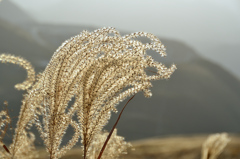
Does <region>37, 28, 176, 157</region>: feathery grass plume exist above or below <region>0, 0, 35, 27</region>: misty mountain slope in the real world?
below

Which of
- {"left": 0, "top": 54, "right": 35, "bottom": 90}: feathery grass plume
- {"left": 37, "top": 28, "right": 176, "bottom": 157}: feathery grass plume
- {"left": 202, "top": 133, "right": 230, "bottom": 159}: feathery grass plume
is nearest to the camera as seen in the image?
{"left": 202, "top": 133, "right": 230, "bottom": 159}: feathery grass plume

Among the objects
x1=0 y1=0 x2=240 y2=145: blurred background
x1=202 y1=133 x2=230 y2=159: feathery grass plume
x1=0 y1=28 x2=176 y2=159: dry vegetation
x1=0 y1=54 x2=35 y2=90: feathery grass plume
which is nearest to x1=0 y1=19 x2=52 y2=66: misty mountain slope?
x1=0 y1=0 x2=240 y2=145: blurred background

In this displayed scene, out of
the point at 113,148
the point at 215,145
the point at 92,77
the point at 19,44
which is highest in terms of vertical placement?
the point at 19,44

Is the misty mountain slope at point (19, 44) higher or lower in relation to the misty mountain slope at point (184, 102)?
higher

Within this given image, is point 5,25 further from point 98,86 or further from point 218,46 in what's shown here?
point 98,86

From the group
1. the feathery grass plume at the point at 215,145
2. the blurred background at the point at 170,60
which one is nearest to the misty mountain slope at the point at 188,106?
the blurred background at the point at 170,60

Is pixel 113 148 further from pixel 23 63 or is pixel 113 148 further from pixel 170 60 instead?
pixel 170 60

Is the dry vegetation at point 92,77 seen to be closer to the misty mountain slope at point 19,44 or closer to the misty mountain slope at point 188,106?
the misty mountain slope at point 188,106

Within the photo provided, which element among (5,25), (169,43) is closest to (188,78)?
(169,43)

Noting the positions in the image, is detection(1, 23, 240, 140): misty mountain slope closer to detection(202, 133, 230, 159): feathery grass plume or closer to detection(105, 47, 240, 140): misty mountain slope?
detection(105, 47, 240, 140): misty mountain slope

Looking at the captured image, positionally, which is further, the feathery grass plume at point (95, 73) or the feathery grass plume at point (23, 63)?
the feathery grass plume at point (23, 63)

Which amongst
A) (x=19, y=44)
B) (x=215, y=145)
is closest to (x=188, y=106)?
(x=19, y=44)
